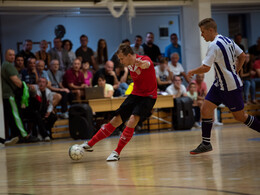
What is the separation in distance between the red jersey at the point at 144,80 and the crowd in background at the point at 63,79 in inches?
185

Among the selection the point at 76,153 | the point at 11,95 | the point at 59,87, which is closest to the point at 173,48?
the point at 59,87

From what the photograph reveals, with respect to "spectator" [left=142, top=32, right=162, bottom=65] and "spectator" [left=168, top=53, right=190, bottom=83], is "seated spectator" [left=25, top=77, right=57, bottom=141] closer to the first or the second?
"spectator" [left=142, top=32, right=162, bottom=65]

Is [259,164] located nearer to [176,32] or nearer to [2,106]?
[2,106]

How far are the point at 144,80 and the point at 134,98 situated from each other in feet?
0.87

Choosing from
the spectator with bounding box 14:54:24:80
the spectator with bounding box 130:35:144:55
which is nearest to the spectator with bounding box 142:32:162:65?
the spectator with bounding box 130:35:144:55

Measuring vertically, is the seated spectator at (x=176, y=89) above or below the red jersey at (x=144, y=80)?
below

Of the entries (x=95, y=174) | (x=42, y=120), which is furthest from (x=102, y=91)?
(x=95, y=174)

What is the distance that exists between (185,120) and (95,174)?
6637 mm

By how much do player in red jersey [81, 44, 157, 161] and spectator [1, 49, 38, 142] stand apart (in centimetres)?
437

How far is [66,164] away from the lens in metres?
5.62

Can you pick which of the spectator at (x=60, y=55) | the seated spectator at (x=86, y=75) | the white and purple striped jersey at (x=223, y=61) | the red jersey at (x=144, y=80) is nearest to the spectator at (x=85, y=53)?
the spectator at (x=60, y=55)

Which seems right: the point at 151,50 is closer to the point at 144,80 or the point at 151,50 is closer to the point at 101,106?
the point at 101,106

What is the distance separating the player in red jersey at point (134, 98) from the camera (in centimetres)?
554

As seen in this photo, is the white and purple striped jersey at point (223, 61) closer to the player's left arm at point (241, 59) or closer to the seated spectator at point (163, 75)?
the player's left arm at point (241, 59)
